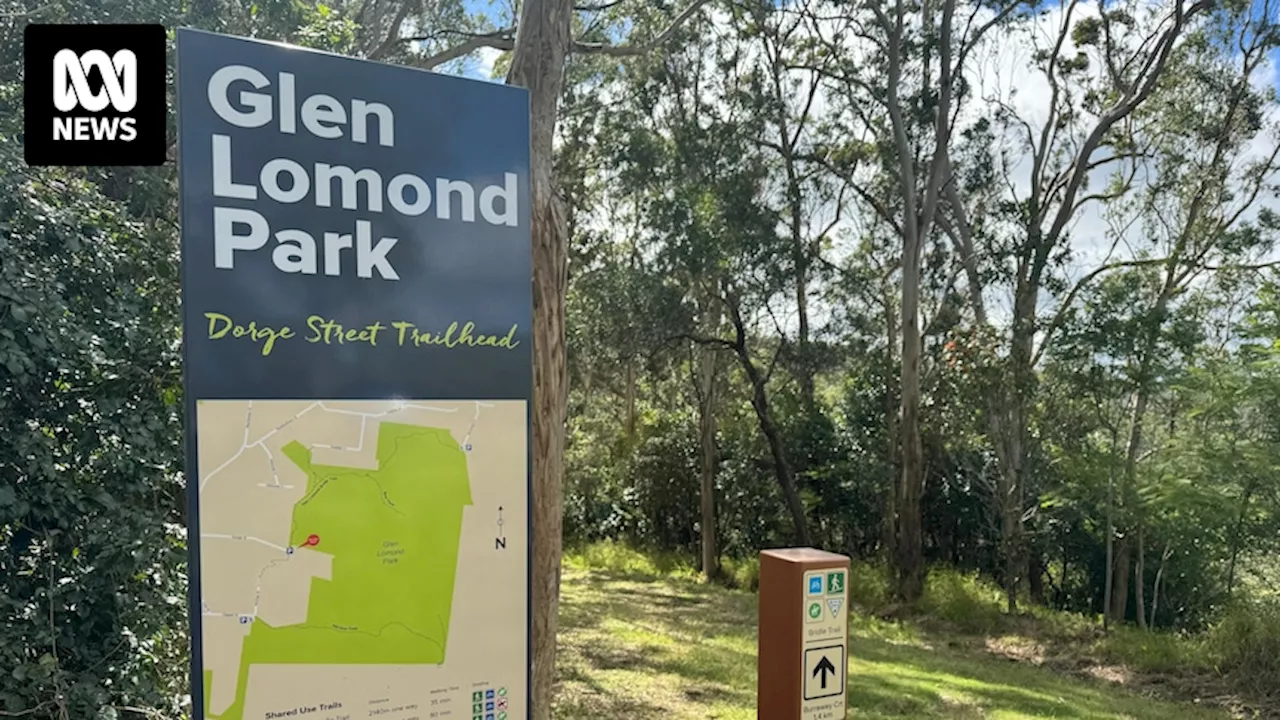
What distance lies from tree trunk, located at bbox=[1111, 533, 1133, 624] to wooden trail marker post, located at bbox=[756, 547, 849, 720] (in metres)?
9.13

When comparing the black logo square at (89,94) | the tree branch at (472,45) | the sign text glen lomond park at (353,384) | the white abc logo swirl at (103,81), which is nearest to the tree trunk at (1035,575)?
the tree branch at (472,45)

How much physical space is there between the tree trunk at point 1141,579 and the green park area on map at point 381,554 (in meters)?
9.93

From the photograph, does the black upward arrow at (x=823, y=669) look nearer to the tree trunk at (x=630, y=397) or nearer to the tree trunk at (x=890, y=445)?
Answer: the tree trunk at (x=890, y=445)

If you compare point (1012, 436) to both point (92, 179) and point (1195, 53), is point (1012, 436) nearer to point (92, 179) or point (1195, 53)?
point (1195, 53)

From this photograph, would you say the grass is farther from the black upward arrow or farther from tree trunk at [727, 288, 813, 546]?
the black upward arrow

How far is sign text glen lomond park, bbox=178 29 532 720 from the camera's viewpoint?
2162 millimetres

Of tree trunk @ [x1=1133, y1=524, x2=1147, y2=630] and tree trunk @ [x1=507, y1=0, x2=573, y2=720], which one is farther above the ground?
tree trunk @ [x1=507, y1=0, x2=573, y2=720]

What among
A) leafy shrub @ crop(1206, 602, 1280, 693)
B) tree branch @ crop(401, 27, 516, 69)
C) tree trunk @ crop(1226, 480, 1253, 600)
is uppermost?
tree branch @ crop(401, 27, 516, 69)

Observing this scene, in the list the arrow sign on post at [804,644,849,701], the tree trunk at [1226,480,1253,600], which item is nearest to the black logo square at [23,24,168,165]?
the arrow sign on post at [804,644,849,701]

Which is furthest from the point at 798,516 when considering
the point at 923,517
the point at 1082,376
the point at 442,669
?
the point at 442,669

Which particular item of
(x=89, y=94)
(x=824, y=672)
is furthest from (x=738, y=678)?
(x=89, y=94)

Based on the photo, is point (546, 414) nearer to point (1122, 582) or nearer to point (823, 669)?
point (823, 669)

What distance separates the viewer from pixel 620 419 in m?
18.2

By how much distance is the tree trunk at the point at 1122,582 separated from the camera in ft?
35.3
